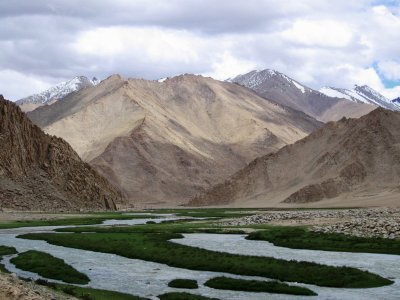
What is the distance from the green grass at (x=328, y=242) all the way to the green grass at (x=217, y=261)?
916 cm

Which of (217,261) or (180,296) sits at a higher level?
Answer: (217,261)

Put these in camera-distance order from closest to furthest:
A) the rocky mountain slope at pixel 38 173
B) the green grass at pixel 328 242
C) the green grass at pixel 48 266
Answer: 1. the green grass at pixel 48 266
2. the green grass at pixel 328 242
3. the rocky mountain slope at pixel 38 173

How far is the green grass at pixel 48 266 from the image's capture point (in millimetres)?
38844

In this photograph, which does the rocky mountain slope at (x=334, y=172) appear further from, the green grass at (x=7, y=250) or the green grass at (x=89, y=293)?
the green grass at (x=89, y=293)

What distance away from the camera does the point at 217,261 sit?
44.2 meters

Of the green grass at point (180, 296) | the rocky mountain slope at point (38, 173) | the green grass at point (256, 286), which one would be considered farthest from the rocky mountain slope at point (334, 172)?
the green grass at point (180, 296)

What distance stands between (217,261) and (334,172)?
134174 mm

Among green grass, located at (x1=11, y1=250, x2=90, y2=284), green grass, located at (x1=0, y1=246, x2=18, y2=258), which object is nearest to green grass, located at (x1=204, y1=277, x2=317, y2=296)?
green grass, located at (x1=11, y1=250, x2=90, y2=284)

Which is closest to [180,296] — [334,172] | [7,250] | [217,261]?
[217,261]

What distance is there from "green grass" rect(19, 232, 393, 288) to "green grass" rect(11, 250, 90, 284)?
700cm

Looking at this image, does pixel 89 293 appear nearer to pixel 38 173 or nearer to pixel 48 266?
pixel 48 266

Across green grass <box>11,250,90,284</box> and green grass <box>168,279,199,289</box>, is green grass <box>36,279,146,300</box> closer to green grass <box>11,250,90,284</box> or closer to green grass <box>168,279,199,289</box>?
green grass <box>11,250,90,284</box>

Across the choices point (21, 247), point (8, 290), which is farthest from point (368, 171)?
point (8, 290)

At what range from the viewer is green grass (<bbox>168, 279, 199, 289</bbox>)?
3588 centimetres
